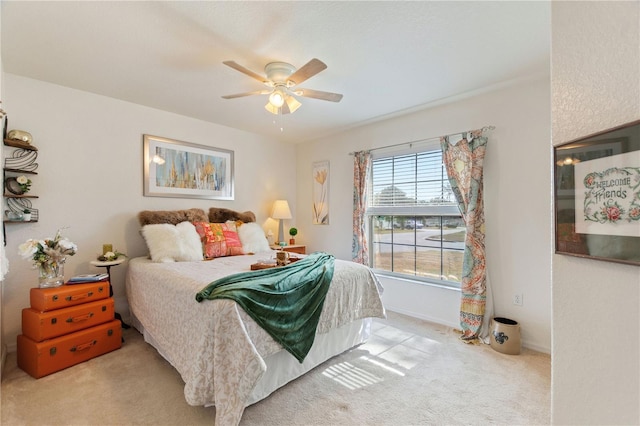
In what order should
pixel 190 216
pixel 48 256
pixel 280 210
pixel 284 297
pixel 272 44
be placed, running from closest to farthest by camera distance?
pixel 284 297, pixel 272 44, pixel 48 256, pixel 190 216, pixel 280 210

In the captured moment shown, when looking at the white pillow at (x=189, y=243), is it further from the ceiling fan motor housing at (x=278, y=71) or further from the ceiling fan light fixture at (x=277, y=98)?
the ceiling fan motor housing at (x=278, y=71)

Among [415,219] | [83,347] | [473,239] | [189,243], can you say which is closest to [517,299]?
[473,239]

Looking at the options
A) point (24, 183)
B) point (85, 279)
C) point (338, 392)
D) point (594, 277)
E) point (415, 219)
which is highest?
point (24, 183)

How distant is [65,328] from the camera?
7.27 ft

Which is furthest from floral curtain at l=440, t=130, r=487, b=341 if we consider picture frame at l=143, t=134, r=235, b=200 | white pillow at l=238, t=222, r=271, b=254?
picture frame at l=143, t=134, r=235, b=200

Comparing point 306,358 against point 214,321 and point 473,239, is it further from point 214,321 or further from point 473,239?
point 473,239

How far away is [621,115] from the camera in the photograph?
0.67m

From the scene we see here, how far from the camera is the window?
3189 millimetres

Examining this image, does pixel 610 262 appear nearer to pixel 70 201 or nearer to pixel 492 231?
pixel 492 231

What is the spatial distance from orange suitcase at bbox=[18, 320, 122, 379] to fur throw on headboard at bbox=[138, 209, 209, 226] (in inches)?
43.4

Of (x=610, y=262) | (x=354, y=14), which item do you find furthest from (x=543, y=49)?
(x=610, y=262)

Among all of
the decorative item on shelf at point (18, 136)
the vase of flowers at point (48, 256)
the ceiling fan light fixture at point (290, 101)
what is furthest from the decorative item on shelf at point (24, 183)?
the ceiling fan light fixture at point (290, 101)

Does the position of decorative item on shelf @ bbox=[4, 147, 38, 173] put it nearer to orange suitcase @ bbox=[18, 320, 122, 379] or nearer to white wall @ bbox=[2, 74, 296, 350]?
white wall @ bbox=[2, 74, 296, 350]

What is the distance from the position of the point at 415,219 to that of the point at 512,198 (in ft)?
3.48
